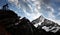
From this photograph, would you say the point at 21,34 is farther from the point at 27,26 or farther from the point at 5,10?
the point at 5,10

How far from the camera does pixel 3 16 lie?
166ft

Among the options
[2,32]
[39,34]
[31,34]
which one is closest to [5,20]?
[2,32]

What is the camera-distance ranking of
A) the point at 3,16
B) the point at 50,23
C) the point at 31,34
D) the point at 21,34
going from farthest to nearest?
the point at 50,23, the point at 31,34, the point at 21,34, the point at 3,16

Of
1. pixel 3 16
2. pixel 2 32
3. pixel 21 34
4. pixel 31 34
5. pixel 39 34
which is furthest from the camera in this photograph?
pixel 39 34

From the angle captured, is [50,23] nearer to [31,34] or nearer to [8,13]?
[31,34]

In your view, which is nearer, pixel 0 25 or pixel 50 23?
pixel 0 25

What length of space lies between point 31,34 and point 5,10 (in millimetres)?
17939

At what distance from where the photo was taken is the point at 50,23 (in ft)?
438

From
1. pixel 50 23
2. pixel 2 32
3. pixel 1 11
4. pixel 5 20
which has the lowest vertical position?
pixel 50 23

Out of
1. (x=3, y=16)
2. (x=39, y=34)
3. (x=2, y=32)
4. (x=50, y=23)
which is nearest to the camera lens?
(x=2, y=32)

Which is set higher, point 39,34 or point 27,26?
point 27,26

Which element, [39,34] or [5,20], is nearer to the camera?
[5,20]

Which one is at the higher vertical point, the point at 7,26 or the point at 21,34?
the point at 7,26

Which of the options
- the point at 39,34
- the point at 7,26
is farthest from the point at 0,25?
the point at 39,34
